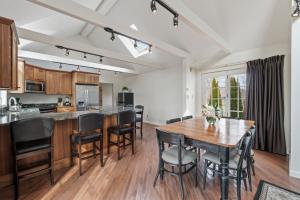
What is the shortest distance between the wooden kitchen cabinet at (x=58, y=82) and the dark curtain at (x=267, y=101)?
6.35m

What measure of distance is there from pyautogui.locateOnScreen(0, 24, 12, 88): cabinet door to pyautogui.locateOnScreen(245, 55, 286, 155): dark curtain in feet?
15.7

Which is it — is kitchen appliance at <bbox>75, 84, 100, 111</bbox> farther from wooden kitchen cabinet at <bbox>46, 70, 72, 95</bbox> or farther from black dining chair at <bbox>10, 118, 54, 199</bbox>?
black dining chair at <bbox>10, 118, 54, 199</bbox>

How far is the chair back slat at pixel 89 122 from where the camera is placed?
7.70 feet

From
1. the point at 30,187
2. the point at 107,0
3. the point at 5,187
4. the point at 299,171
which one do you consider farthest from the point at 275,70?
the point at 5,187

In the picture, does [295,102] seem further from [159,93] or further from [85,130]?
[159,93]

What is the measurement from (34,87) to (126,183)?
4.91 m

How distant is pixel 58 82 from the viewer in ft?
18.8

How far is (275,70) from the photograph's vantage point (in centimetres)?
321

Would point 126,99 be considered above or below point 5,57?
below

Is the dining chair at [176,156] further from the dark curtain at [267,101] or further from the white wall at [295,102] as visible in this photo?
the dark curtain at [267,101]

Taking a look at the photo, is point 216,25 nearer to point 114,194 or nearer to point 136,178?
point 136,178

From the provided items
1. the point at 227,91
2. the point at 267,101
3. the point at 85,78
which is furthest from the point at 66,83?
the point at 267,101

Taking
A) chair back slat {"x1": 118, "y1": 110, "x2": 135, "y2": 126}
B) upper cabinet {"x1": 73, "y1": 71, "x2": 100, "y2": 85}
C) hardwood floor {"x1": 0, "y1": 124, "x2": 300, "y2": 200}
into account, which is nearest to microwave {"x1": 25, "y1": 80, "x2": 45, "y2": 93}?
upper cabinet {"x1": 73, "y1": 71, "x2": 100, "y2": 85}

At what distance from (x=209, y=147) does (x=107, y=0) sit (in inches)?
186
